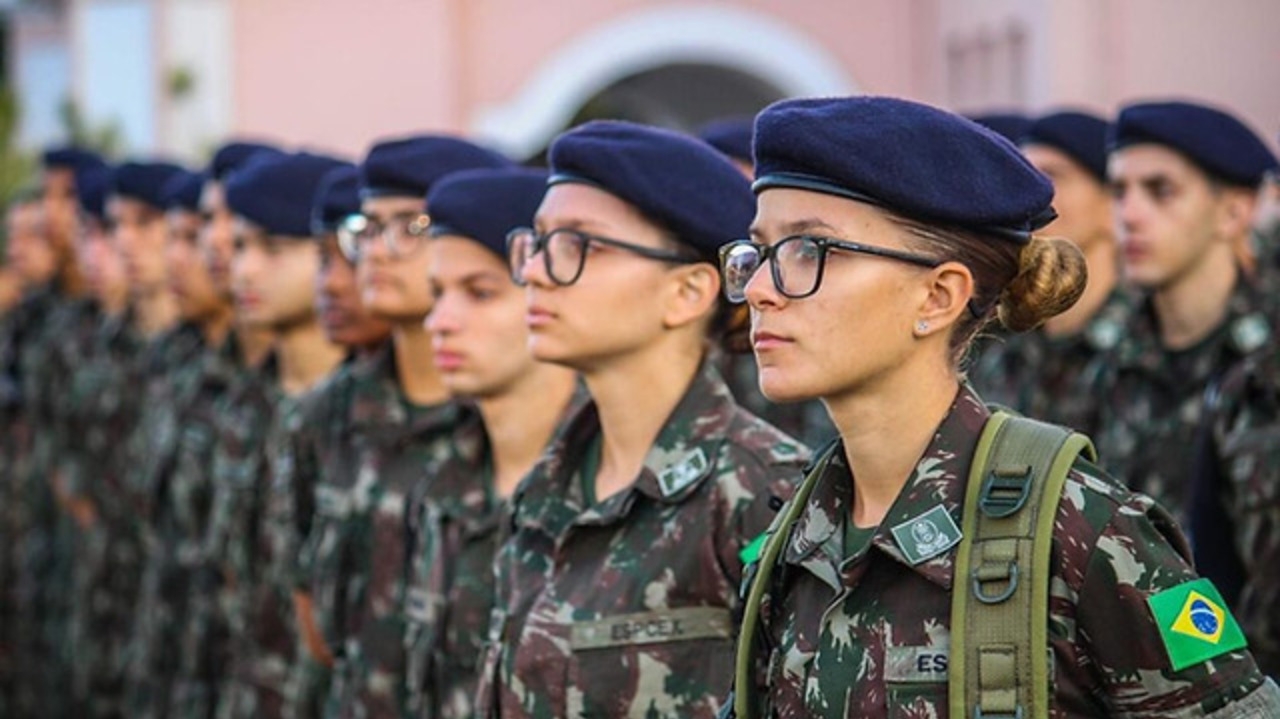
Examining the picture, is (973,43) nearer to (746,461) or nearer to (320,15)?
(320,15)

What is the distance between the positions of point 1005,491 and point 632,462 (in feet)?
4.82

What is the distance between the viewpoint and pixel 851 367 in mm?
3441

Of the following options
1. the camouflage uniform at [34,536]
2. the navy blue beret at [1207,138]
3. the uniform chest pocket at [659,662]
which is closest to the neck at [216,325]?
the camouflage uniform at [34,536]

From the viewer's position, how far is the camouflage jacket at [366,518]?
19.6 feet

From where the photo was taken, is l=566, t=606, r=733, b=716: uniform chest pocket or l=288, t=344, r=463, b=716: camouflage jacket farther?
l=288, t=344, r=463, b=716: camouflage jacket

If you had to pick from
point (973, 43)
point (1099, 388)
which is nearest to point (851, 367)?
point (1099, 388)

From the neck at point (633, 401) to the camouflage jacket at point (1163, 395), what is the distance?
221cm

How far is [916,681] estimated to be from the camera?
10.7 feet

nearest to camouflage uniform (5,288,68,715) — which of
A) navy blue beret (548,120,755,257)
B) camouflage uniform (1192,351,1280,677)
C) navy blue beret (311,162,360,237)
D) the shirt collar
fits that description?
navy blue beret (311,162,360,237)

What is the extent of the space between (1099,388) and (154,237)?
481cm

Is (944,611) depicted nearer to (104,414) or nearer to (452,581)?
(452,581)

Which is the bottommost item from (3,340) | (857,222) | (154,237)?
(3,340)

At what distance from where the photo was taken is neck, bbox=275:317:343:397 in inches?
310

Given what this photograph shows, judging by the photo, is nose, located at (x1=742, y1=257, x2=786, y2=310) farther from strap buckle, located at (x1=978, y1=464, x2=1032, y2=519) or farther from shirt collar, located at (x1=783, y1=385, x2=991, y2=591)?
strap buckle, located at (x1=978, y1=464, x2=1032, y2=519)
